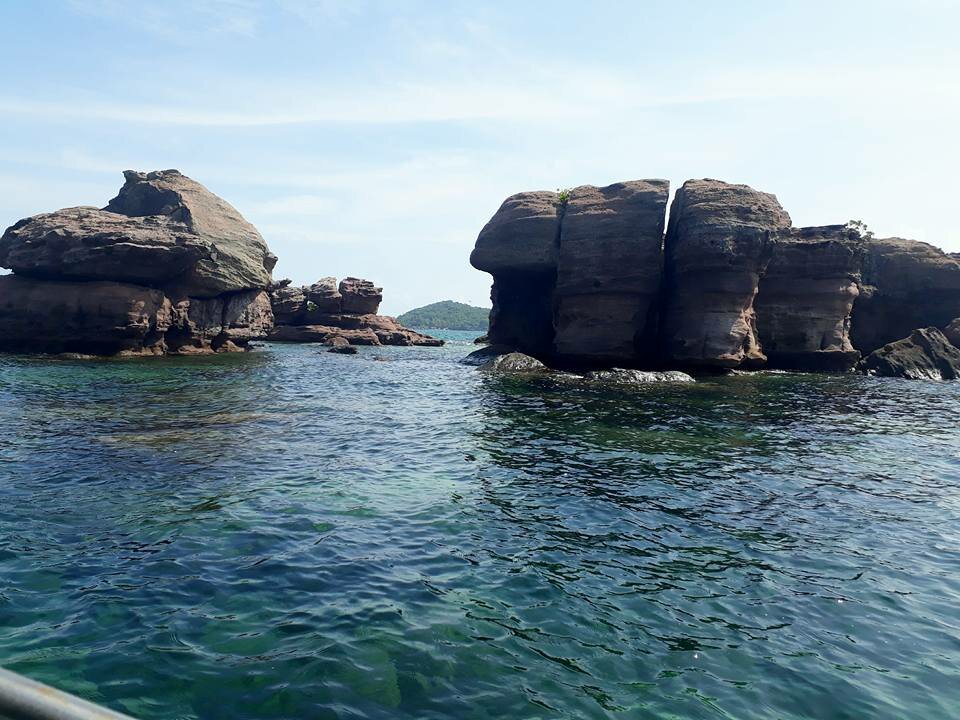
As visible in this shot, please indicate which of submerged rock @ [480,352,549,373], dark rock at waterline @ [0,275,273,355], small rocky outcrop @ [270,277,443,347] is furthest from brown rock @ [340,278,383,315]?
submerged rock @ [480,352,549,373]

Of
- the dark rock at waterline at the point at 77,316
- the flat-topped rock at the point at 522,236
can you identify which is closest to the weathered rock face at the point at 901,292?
the flat-topped rock at the point at 522,236

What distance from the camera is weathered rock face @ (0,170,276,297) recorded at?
38625mm

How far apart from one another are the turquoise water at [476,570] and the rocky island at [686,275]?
18.6m

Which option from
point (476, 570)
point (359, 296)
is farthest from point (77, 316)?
point (359, 296)

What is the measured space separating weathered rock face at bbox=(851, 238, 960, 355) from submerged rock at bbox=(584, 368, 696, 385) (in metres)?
22.1

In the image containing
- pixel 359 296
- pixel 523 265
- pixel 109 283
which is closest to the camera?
pixel 109 283

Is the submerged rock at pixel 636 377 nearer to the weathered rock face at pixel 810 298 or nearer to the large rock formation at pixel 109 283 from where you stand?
the weathered rock face at pixel 810 298

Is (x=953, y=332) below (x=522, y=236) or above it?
below

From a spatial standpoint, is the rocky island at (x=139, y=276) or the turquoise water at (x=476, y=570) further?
the rocky island at (x=139, y=276)

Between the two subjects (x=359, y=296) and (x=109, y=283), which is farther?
(x=359, y=296)

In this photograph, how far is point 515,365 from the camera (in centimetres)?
3941

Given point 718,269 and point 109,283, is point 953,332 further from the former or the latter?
point 109,283

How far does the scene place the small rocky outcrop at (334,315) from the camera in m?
73.3

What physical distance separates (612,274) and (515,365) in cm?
825
